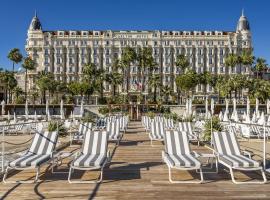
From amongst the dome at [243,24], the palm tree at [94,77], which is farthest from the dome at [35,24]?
the dome at [243,24]

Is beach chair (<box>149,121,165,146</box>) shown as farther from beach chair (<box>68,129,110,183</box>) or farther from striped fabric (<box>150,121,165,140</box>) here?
beach chair (<box>68,129,110,183</box>)

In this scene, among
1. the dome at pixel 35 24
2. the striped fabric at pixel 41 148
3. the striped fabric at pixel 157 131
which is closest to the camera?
the striped fabric at pixel 41 148

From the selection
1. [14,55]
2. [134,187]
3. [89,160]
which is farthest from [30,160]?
[14,55]

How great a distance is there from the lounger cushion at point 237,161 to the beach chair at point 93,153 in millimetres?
2399

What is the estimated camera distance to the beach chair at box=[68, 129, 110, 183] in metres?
8.18

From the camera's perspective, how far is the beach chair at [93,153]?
818 centimetres

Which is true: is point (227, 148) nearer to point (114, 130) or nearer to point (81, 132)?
point (114, 130)

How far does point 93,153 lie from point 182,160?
2.20m

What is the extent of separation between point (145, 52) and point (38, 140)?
7453 centimetres

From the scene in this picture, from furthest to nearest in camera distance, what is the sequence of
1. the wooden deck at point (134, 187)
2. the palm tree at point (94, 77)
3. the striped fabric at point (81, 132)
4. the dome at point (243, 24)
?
the dome at point (243, 24), the palm tree at point (94, 77), the striped fabric at point (81, 132), the wooden deck at point (134, 187)

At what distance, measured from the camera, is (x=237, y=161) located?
8211mm

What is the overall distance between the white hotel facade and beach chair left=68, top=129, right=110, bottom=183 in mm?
101538

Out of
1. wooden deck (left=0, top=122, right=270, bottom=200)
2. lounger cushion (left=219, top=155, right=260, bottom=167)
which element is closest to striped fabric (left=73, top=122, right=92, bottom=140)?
wooden deck (left=0, top=122, right=270, bottom=200)

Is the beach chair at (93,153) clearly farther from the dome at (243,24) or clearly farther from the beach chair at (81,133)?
the dome at (243,24)
